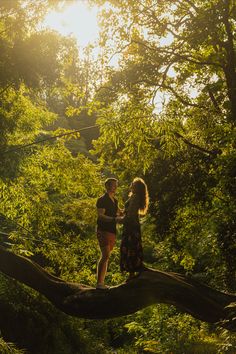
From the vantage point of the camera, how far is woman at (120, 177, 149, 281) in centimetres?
745

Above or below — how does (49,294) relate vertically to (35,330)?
above

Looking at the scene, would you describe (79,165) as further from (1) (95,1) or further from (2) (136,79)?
(1) (95,1)

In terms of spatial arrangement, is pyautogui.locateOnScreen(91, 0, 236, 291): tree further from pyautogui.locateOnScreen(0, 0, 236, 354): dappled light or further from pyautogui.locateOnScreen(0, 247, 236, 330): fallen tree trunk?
A: pyautogui.locateOnScreen(0, 247, 236, 330): fallen tree trunk

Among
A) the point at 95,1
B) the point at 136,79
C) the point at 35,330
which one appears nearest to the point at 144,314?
the point at 35,330

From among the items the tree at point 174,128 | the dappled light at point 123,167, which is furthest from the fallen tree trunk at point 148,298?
the tree at point 174,128

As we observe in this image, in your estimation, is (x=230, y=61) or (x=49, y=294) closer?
(x=49, y=294)

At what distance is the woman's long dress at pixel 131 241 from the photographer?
24.4 feet

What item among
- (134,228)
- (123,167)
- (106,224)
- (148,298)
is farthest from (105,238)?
(123,167)

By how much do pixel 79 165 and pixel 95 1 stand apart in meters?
4.20

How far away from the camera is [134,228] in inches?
296

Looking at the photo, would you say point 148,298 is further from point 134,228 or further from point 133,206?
point 133,206

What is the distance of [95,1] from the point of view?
1124 cm

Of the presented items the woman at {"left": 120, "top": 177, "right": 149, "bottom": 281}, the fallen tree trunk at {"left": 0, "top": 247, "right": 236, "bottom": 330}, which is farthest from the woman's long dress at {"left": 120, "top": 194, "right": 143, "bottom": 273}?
the fallen tree trunk at {"left": 0, "top": 247, "right": 236, "bottom": 330}

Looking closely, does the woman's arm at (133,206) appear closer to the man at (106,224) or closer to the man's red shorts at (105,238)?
the man at (106,224)
